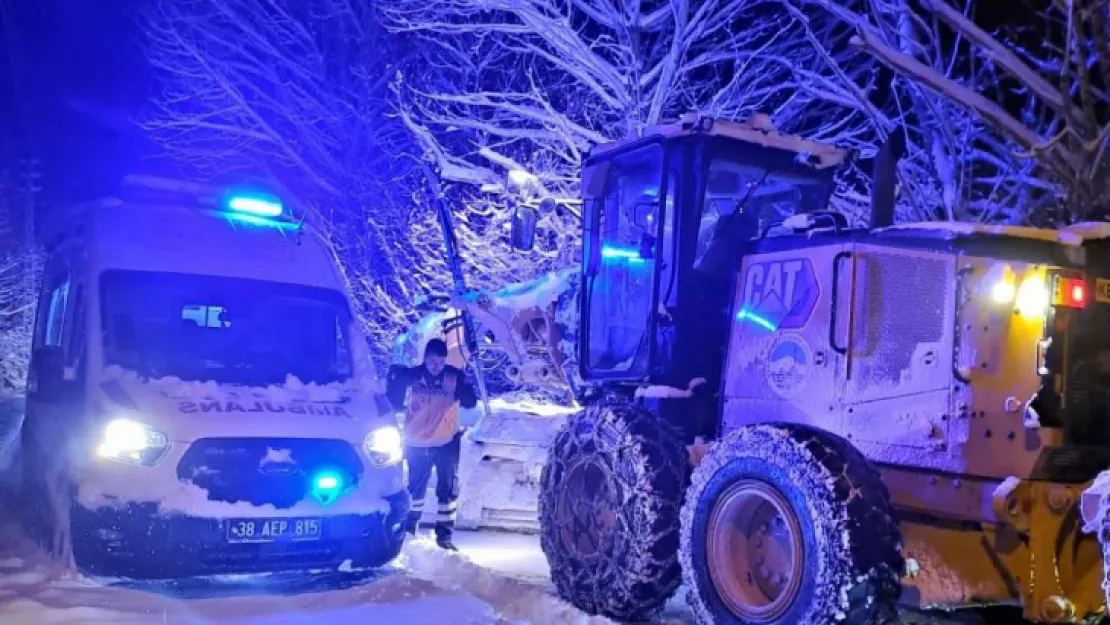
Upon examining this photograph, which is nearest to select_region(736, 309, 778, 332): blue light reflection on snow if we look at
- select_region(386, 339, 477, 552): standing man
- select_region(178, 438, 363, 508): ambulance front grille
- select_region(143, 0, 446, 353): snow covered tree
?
select_region(178, 438, 363, 508): ambulance front grille

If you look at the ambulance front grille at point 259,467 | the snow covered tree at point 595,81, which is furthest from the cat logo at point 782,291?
the snow covered tree at point 595,81

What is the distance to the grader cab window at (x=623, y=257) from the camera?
20.1 feet

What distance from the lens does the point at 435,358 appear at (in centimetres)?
820

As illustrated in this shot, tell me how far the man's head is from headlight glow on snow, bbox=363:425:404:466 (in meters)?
1.78

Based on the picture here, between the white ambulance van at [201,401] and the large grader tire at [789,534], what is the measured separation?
2122 mm

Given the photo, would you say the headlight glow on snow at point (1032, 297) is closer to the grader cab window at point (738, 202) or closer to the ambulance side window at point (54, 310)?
the grader cab window at point (738, 202)

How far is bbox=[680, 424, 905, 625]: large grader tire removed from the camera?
433 centimetres

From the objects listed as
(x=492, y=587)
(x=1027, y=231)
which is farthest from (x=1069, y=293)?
(x=492, y=587)

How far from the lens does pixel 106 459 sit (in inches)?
213

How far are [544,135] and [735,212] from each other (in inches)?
318

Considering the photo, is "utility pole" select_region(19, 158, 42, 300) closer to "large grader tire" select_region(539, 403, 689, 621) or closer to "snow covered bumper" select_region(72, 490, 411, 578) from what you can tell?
"snow covered bumper" select_region(72, 490, 411, 578)

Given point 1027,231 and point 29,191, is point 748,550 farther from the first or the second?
point 29,191

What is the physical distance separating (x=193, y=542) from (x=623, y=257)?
311cm

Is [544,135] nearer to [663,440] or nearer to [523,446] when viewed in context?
[523,446]
